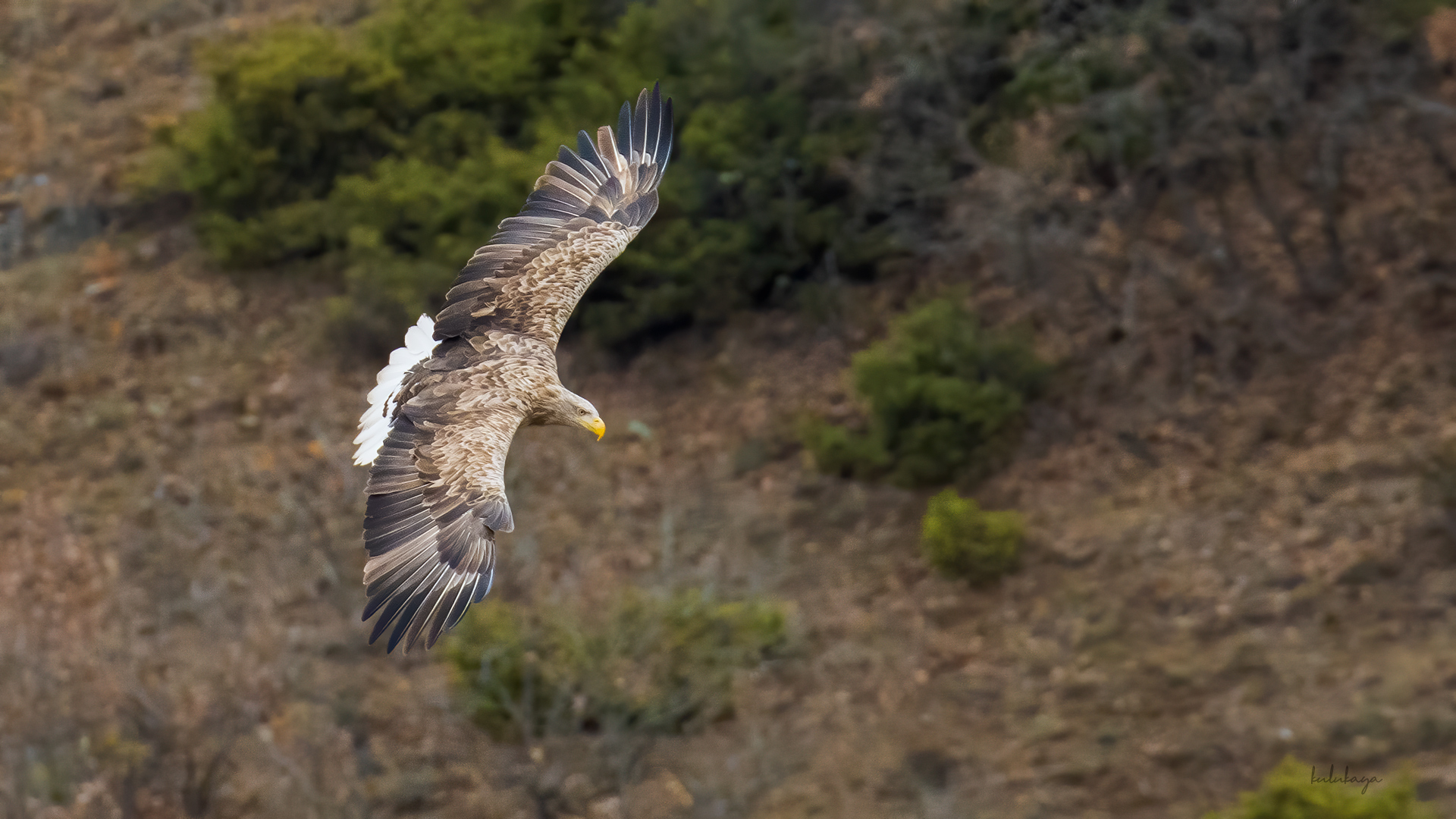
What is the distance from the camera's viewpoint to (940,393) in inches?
577

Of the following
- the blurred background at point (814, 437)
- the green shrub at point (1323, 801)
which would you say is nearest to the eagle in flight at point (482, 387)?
the blurred background at point (814, 437)

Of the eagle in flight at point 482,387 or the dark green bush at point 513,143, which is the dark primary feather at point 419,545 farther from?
the dark green bush at point 513,143

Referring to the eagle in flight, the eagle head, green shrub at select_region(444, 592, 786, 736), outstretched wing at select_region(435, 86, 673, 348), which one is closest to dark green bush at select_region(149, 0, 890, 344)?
green shrub at select_region(444, 592, 786, 736)

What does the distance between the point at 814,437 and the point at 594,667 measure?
3.82 metres

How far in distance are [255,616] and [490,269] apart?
8030mm

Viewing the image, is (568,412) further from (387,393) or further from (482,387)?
(387,393)

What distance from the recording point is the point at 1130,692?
42.4ft

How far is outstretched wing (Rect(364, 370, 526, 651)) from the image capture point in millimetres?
6855

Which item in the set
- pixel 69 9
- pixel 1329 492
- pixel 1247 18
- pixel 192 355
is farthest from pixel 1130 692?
pixel 69 9

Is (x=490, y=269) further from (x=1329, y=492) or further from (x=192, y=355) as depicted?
(x=192, y=355)

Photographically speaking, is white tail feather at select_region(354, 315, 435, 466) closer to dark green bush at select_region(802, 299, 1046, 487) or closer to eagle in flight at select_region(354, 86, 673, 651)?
eagle in flight at select_region(354, 86, 673, 651)

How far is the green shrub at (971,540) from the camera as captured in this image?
46.1ft

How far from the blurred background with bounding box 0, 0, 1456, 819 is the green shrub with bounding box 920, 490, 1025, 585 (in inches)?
1.4

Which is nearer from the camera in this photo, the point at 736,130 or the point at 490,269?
the point at 490,269
